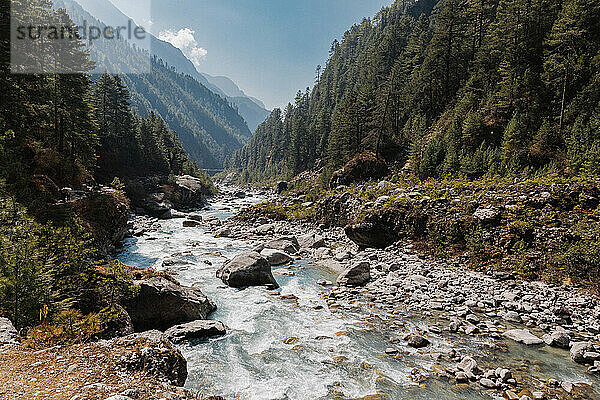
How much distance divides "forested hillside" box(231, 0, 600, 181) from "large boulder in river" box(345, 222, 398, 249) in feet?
35.3

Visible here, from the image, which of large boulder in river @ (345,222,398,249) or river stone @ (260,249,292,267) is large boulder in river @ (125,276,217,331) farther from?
large boulder in river @ (345,222,398,249)

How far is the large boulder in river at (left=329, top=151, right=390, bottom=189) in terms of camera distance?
121ft

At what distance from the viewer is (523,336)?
959 cm

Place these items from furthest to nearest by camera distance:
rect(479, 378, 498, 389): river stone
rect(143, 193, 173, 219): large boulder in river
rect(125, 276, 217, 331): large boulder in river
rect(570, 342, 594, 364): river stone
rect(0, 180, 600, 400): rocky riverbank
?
rect(143, 193, 173, 219): large boulder in river < rect(125, 276, 217, 331): large boulder in river < rect(570, 342, 594, 364): river stone < rect(479, 378, 498, 389): river stone < rect(0, 180, 600, 400): rocky riverbank

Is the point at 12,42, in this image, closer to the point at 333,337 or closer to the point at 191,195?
the point at 333,337

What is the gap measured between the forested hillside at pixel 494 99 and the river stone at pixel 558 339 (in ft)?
39.3

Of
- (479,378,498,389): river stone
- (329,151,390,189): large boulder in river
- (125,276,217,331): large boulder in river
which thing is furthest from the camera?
(329,151,390,189): large boulder in river

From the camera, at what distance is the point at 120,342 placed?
593cm

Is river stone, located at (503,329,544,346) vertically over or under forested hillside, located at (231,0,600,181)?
under

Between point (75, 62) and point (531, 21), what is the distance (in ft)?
166

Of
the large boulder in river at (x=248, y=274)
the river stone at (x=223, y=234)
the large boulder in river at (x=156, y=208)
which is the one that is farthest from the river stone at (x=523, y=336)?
the large boulder in river at (x=156, y=208)

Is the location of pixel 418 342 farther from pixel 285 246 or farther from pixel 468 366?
pixel 285 246

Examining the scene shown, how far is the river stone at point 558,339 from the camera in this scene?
358 inches

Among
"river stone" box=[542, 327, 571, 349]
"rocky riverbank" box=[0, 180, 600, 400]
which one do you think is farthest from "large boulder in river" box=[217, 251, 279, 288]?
"river stone" box=[542, 327, 571, 349]
